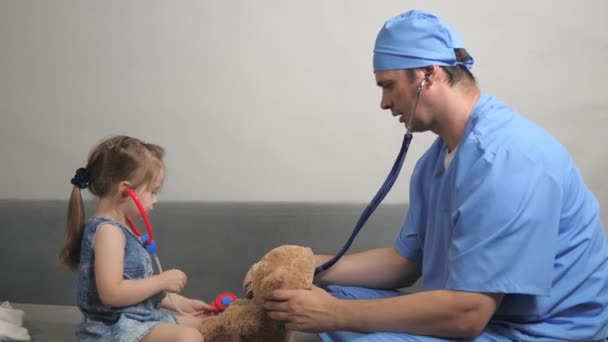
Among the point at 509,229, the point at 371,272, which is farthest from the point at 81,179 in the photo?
the point at 509,229

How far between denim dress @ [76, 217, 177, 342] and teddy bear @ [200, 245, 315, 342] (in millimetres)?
167

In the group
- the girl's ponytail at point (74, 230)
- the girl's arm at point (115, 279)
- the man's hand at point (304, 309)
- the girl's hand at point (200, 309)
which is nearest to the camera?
the man's hand at point (304, 309)

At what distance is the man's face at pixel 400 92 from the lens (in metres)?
1.45

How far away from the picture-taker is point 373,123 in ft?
6.95

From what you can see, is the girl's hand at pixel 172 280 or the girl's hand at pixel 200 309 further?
the girl's hand at pixel 200 309

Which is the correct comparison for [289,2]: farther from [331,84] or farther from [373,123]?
[373,123]

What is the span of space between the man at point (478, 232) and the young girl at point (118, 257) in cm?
30

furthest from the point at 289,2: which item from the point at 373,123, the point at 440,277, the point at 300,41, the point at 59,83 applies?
the point at 440,277

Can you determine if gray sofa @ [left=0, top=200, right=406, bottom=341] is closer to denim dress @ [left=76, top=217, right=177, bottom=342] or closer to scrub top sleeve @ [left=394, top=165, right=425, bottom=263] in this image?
scrub top sleeve @ [left=394, top=165, right=425, bottom=263]

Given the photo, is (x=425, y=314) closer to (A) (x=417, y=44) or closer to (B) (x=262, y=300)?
(B) (x=262, y=300)

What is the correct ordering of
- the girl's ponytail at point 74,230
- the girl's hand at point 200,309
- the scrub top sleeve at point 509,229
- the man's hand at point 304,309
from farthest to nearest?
1. the girl's hand at point 200,309
2. the girl's ponytail at point 74,230
3. the man's hand at point 304,309
4. the scrub top sleeve at point 509,229

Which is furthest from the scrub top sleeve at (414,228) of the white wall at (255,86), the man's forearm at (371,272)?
the white wall at (255,86)

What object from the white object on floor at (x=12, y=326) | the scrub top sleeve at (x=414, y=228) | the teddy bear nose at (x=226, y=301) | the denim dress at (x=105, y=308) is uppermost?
the scrub top sleeve at (x=414, y=228)

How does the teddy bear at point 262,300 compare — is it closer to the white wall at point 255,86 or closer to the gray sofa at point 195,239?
the gray sofa at point 195,239
